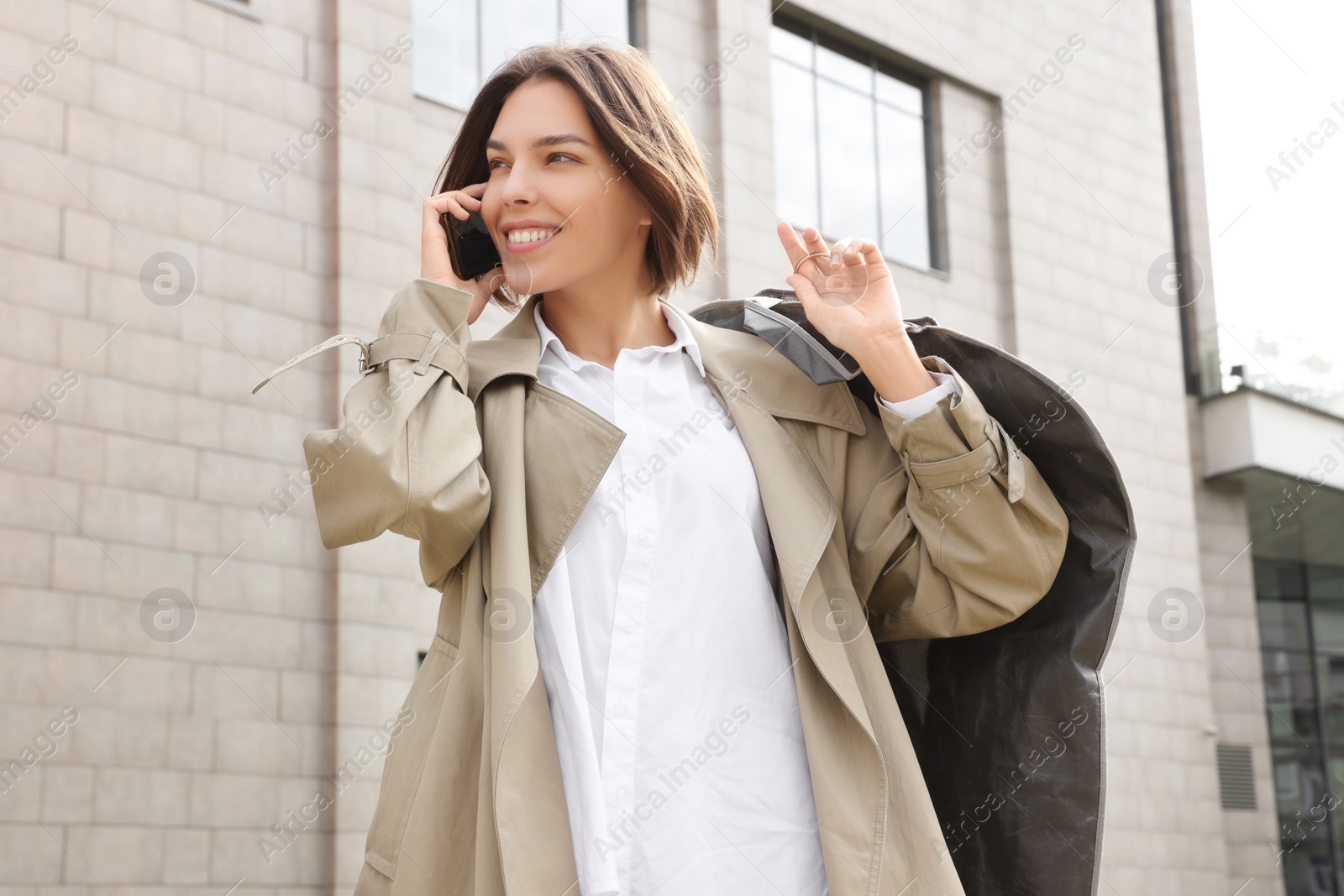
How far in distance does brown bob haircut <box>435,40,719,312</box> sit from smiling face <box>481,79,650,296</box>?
0.03m

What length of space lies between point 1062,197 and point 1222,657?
5.35 meters

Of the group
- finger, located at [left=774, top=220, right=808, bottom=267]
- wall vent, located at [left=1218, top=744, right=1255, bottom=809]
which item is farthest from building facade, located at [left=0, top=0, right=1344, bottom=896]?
finger, located at [left=774, top=220, right=808, bottom=267]

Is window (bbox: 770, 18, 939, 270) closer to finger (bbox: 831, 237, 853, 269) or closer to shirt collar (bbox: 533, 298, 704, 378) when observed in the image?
shirt collar (bbox: 533, 298, 704, 378)

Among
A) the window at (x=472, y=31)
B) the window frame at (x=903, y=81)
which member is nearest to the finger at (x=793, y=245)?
the window at (x=472, y=31)

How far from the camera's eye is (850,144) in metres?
13.0

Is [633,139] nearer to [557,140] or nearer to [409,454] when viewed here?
[557,140]

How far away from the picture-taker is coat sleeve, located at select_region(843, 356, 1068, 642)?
7.20 ft

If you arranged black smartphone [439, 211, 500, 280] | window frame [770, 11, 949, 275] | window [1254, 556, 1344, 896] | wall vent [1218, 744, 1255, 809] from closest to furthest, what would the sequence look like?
black smartphone [439, 211, 500, 280] < window frame [770, 11, 949, 275] < wall vent [1218, 744, 1255, 809] < window [1254, 556, 1344, 896]

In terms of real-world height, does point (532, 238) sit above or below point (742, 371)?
above

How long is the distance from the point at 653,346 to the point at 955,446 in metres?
0.62

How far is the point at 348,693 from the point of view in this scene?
828cm

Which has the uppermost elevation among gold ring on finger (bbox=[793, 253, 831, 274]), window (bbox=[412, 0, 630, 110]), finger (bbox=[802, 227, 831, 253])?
window (bbox=[412, 0, 630, 110])

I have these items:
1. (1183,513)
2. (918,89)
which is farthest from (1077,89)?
(1183,513)

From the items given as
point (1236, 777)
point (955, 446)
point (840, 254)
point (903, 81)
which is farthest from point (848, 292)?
point (1236, 777)
